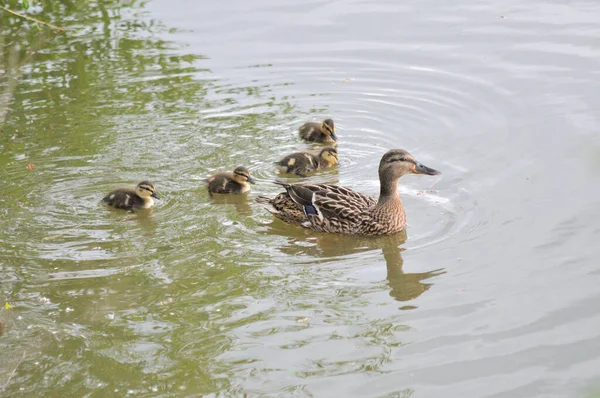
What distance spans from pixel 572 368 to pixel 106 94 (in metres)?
5.34

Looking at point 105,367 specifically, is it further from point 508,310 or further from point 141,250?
point 508,310

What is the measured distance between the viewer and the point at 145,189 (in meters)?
6.44

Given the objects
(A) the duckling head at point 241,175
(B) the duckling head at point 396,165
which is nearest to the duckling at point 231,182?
(A) the duckling head at point 241,175

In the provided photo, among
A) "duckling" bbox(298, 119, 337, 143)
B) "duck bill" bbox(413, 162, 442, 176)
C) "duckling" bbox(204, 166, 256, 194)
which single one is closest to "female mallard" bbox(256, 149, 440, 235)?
"duck bill" bbox(413, 162, 442, 176)

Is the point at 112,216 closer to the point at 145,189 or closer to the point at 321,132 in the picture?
the point at 145,189

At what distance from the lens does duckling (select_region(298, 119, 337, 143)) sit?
7375 mm

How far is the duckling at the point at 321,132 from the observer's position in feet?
24.2

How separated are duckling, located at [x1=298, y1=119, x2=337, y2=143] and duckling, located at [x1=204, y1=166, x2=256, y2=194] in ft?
2.87

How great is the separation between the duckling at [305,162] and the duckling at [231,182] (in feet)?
1.36

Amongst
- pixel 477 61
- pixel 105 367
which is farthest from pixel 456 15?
pixel 105 367

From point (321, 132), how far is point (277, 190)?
770 mm

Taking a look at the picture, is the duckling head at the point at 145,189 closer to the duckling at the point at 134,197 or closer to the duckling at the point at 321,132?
the duckling at the point at 134,197

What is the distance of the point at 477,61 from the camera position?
8547 mm

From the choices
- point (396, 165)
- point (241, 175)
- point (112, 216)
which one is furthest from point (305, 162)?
point (112, 216)
